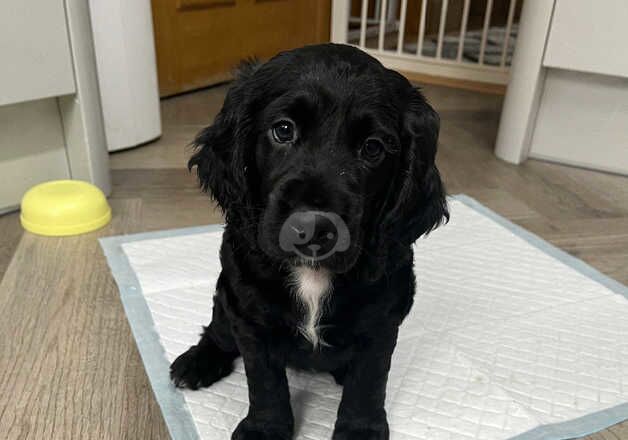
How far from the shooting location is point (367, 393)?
2.89ft

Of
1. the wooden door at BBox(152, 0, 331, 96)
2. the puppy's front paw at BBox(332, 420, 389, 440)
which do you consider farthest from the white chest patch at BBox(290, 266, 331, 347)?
the wooden door at BBox(152, 0, 331, 96)

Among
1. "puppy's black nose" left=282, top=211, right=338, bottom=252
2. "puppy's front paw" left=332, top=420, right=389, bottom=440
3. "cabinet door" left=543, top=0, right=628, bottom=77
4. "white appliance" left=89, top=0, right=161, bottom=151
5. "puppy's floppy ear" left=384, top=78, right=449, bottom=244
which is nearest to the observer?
"puppy's black nose" left=282, top=211, right=338, bottom=252

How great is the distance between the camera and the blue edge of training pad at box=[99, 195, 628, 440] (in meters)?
0.95

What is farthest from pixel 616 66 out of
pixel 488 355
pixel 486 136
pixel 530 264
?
pixel 488 355

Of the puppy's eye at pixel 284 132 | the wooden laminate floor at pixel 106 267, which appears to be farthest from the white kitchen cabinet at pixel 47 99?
the puppy's eye at pixel 284 132

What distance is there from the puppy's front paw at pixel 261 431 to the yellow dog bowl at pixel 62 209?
0.89 m

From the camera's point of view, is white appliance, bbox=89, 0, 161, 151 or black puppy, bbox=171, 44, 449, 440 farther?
white appliance, bbox=89, 0, 161, 151

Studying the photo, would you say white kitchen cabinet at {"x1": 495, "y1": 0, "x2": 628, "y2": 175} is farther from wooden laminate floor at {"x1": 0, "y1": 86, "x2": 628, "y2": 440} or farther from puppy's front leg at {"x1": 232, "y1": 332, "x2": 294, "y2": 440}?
puppy's front leg at {"x1": 232, "y1": 332, "x2": 294, "y2": 440}

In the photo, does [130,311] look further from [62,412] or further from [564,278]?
[564,278]

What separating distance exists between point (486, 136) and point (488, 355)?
1500 millimetres

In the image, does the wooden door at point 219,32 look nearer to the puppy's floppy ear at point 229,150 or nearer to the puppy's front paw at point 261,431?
the puppy's floppy ear at point 229,150

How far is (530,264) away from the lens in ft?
4.85

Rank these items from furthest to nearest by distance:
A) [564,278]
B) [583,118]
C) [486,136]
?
[486,136] → [583,118] → [564,278]

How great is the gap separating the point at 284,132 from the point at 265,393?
0.38 m
